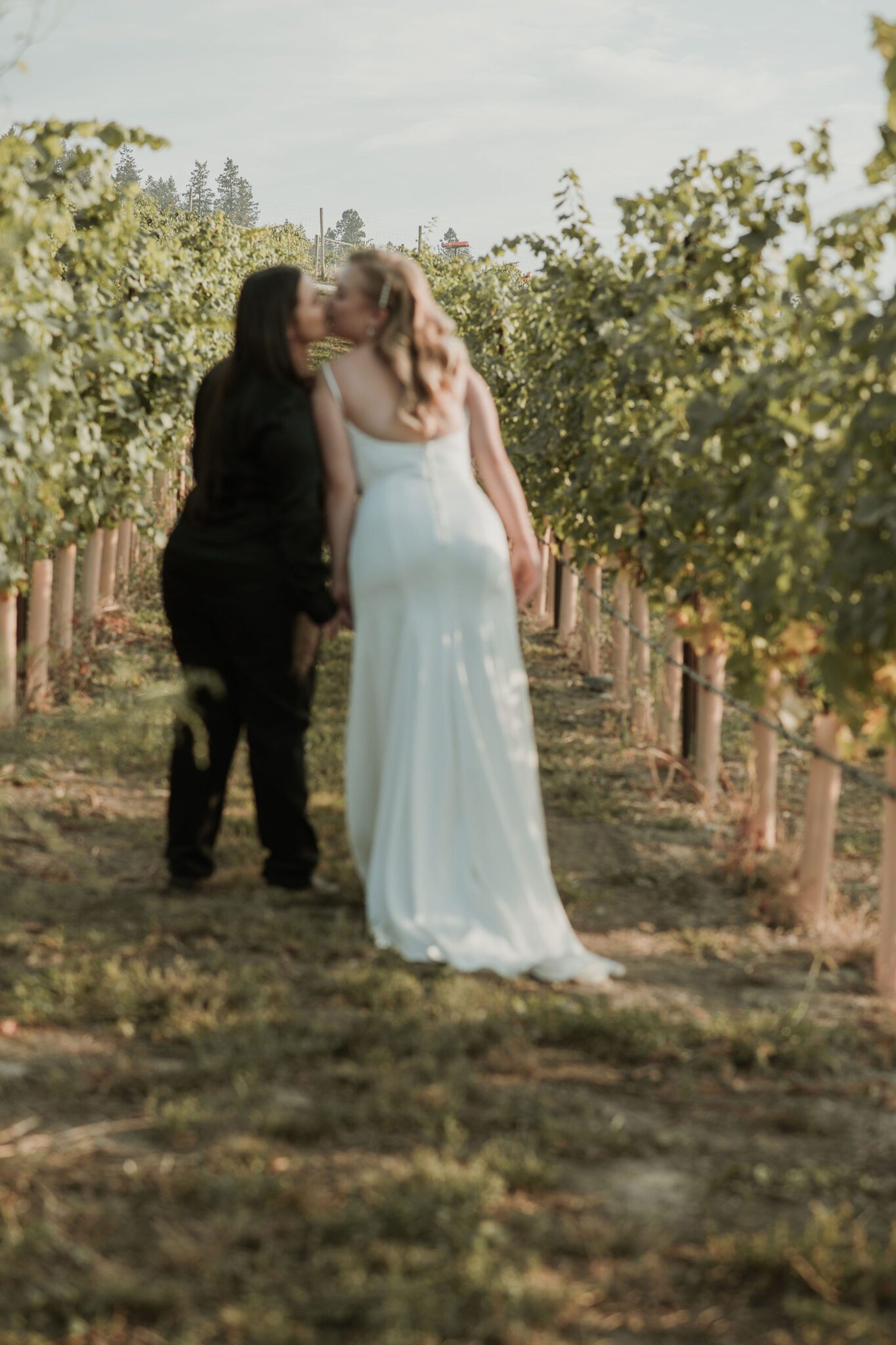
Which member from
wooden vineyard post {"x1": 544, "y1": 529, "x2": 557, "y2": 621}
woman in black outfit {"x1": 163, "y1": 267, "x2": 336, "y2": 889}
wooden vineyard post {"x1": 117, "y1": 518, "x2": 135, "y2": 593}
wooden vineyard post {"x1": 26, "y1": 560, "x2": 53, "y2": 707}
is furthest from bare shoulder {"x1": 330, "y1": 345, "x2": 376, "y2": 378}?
wooden vineyard post {"x1": 544, "y1": 529, "x2": 557, "y2": 621}

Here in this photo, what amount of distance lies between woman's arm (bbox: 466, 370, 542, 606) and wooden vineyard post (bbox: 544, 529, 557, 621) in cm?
622

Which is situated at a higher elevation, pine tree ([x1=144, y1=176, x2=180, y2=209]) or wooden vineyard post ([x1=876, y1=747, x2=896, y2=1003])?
pine tree ([x1=144, y1=176, x2=180, y2=209])

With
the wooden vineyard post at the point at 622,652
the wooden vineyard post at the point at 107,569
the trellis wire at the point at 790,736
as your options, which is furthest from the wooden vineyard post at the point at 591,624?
the wooden vineyard post at the point at 107,569

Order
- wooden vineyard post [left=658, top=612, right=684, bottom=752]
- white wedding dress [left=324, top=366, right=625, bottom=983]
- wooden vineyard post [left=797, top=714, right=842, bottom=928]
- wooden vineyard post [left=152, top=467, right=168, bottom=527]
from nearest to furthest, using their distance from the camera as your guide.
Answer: white wedding dress [left=324, top=366, right=625, bottom=983] → wooden vineyard post [left=797, top=714, right=842, bottom=928] → wooden vineyard post [left=658, top=612, right=684, bottom=752] → wooden vineyard post [left=152, top=467, right=168, bottom=527]

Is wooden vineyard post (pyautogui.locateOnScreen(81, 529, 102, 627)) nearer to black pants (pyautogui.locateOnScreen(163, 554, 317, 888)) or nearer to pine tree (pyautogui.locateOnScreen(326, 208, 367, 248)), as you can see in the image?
black pants (pyautogui.locateOnScreen(163, 554, 317, 888))

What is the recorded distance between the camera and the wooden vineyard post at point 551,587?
11.7 m

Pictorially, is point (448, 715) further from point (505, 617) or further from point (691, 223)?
point (691, 223)

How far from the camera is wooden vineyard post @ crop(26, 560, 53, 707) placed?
296 inches

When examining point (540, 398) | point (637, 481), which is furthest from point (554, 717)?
point (540, 398)

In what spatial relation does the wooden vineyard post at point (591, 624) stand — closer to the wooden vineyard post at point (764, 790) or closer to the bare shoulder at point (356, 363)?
the wooden vineyard post at point (764, 790)

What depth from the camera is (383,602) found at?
15.0 feet

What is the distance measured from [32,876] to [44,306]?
7.19 ft

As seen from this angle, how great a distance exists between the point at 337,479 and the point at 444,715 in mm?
778

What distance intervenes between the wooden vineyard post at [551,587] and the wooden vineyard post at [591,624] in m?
1.40
